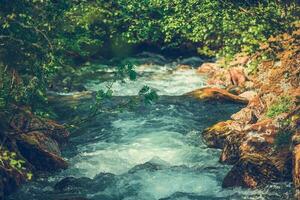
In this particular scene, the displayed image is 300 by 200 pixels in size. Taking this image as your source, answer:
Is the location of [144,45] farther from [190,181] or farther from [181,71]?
[190,181]

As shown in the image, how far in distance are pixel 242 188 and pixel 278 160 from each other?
4.59 feet

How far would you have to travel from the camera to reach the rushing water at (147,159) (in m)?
13.9

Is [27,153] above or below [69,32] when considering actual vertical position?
below

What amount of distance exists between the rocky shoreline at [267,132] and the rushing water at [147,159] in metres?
0.43

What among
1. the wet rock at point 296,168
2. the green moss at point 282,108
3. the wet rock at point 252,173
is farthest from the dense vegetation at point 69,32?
the wet rock at point 252,173

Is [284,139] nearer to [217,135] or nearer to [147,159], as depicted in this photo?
[217,135]

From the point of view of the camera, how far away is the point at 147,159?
16844mm

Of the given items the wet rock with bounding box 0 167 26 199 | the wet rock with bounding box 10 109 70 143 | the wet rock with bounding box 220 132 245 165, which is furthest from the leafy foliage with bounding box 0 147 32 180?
the wet rock with bounding box 220 132 245 165

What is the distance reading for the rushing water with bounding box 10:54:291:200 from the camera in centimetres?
1388

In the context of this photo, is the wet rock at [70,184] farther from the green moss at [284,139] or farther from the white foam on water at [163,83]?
the white foam on water at [163,83]

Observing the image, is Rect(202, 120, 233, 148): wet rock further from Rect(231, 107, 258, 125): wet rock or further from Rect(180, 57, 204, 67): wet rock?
Rect(180, 57, 204, 67): wet rock

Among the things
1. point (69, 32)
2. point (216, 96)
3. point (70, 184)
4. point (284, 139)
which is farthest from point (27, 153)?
point (216, 96)

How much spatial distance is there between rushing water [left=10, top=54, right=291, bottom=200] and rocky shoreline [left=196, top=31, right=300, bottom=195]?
425mm

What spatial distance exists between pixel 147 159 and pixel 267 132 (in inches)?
169
